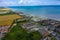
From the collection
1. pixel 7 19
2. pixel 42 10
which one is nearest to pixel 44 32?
pixel 42 10

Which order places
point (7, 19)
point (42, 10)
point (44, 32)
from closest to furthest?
point (44, 32), point (7, 19), point (42, 10)

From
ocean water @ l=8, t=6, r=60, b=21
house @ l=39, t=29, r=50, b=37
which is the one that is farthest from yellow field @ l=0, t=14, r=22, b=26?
house @ l=39, t=29, r=50, b=37

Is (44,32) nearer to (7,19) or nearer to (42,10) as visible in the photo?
(42,10)

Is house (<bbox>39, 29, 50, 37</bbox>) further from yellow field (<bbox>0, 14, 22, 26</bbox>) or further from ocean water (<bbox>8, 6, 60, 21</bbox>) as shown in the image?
yellow field (<bbox>0, 14, 22, 26</bbox>)

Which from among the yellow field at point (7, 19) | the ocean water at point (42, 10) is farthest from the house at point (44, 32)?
the yellow field at point (7, 19)

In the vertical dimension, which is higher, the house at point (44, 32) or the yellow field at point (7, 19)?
the yellow field at point (7, 19)

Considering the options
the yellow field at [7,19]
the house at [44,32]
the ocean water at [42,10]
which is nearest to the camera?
the house at [44,32]

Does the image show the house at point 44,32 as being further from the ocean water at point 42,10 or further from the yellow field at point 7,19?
the yellow field at point 7,19

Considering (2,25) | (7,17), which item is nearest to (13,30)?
(2,25)

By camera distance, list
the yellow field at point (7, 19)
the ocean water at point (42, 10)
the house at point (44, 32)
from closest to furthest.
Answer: the house at point (44, 32) → the yellow field at point (7, 19) → the ocean water at point (42, 10)
